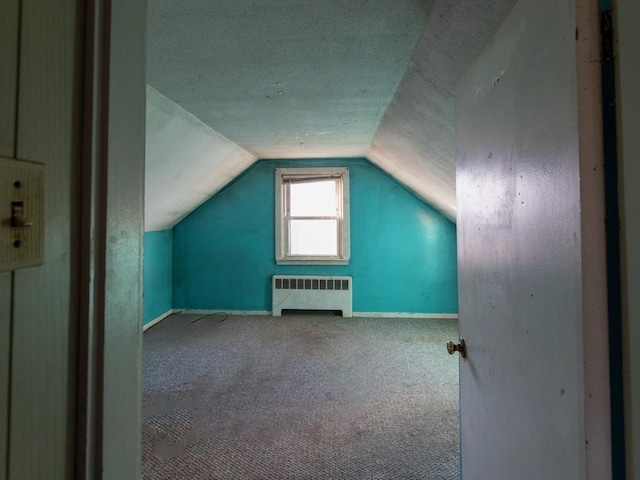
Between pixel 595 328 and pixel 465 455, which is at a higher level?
pixel 595 328

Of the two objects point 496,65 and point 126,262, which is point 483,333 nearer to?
point 496,65

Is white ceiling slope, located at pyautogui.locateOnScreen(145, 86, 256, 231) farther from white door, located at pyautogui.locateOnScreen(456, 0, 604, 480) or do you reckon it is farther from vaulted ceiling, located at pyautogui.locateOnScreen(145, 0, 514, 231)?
white door, located at pyautogui.locateOnScreen(456, 0, 604, 480)

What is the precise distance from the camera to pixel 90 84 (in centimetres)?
49

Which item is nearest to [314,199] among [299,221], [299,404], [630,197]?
[299,221]

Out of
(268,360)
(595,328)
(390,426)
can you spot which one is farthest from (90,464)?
(268,360)

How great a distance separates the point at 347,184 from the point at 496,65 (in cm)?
332

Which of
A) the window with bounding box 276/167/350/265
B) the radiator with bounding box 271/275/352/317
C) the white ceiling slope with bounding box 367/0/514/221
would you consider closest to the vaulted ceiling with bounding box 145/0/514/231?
the white ceiling slope with bounding box 367/0/514/221

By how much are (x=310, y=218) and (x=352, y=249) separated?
0.72 m

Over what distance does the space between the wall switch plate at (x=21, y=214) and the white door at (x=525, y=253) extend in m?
0.85

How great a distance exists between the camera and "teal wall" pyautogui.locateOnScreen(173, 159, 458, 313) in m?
4.18

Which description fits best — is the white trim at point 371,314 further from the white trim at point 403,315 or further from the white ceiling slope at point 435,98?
A: the white ceiling slope at point 435,98

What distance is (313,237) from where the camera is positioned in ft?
14.3

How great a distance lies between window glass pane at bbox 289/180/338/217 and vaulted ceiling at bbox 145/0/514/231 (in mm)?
994

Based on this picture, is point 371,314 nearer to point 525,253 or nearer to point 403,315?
point 403,315
